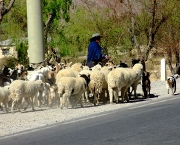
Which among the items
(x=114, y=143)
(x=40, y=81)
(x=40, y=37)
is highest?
(x=40, y=37)

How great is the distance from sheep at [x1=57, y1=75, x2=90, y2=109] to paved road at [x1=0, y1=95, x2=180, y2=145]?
4.94ft

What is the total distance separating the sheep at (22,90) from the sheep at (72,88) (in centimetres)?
71

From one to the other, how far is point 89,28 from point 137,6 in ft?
18.8

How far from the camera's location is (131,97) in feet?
69.4

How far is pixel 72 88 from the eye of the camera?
17359 mm

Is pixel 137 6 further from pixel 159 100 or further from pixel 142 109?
pixel 142 109

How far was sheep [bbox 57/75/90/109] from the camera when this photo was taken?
17.2 meters

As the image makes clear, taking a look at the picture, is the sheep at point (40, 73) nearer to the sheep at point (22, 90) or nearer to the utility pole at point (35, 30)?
the sheep at point (22, 90)

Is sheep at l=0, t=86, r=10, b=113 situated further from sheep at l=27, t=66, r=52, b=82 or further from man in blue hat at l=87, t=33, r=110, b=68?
man in blue hat at l=87, t=33, r=110, b=68

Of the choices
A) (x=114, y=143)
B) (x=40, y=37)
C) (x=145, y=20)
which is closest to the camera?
(x=114, y=143)

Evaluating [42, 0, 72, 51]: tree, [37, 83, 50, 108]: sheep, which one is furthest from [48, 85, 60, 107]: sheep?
[42, 0, 72, 51]: tree

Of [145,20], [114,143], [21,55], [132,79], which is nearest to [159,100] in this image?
[132,79]

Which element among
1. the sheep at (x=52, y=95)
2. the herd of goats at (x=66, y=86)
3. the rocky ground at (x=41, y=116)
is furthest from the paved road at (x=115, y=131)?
the sheep at (x=52, y=95)

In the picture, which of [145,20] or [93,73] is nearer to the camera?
[93,73]
